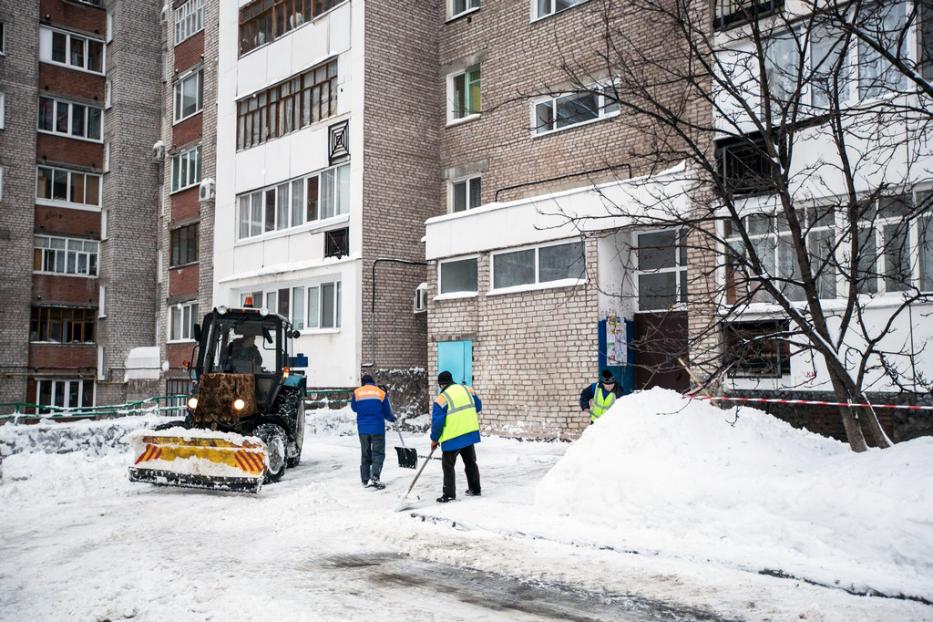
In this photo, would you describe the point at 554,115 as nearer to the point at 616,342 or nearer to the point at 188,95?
the point at 616,342

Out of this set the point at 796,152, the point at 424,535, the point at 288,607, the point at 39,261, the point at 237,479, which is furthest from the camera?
the point at 39,261

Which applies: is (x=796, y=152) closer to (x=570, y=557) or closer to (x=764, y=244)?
(x=764, y=244)

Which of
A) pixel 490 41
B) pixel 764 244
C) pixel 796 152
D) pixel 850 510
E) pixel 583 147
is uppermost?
pixel 490 41

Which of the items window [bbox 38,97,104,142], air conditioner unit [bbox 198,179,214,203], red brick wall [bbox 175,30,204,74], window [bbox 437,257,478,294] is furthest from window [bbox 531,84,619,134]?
window [bbox 38,97,104,142]

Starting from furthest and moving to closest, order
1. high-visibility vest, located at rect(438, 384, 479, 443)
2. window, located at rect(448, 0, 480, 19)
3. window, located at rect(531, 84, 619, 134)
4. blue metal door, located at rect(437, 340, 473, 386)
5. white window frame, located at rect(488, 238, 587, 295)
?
window, located at rect(448, 0, 480, 19) < blue metal door, located at rect(437, 340, 473, 386) < window, located at rect(531, 84, 619, 134) < white window frame, located at rect(488, 238, 587, 295) < high-visibility vest, located at rect(438, 384, 479, 443)

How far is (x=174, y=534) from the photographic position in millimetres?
8930

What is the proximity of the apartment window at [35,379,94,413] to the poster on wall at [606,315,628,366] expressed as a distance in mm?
23900

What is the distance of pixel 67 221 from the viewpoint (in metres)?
33.4

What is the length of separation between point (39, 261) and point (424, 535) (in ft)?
96.5

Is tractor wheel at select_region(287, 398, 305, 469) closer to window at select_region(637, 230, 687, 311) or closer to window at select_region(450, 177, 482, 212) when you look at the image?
window at select_region(637, 230, 687, 311)

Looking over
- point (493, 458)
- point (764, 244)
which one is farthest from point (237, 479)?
point (764, 244)

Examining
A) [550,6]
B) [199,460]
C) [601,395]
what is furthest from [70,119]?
[601,395]

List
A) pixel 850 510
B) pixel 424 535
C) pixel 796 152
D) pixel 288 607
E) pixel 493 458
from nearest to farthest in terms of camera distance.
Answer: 1. pixel 288 607
2. pixel 850 510
3. pixel 424 535
4. pixel 796 152
5. pixel 493 458

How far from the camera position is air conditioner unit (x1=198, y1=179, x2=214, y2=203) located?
2681cm
